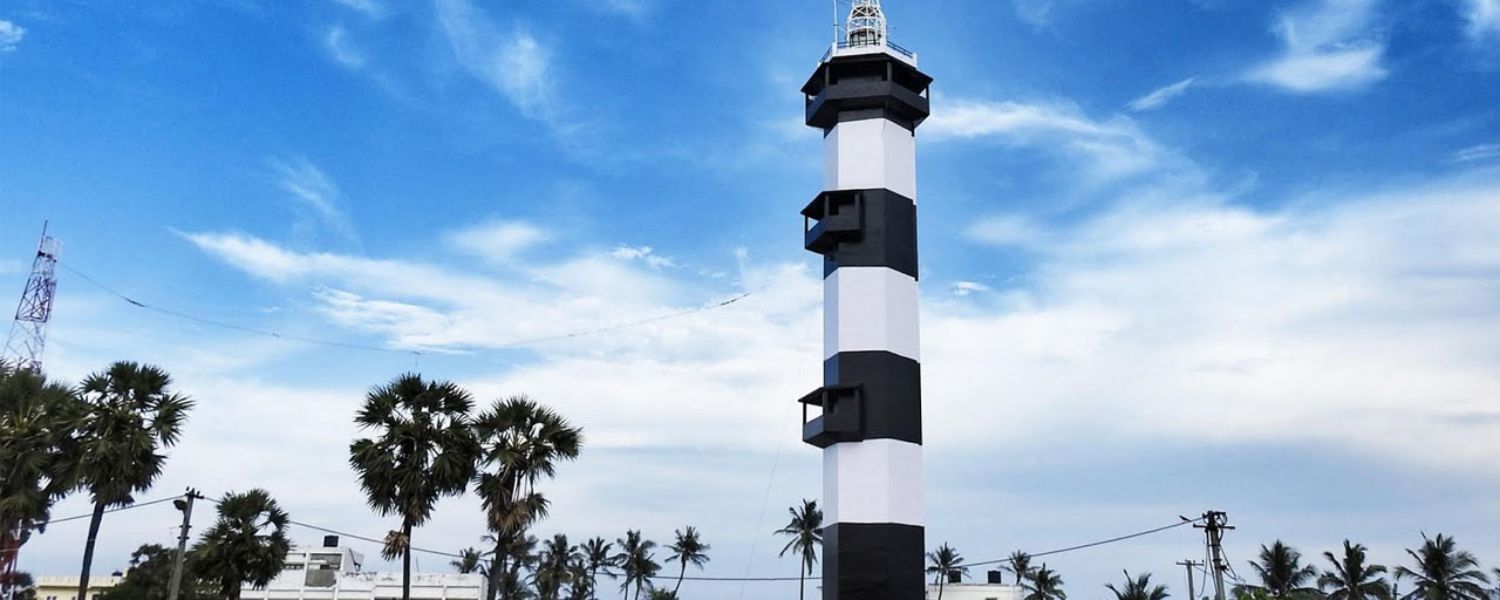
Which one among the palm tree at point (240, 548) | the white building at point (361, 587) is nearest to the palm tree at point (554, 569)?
the white building at point (361, 587)

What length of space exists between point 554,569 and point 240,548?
2734 inches

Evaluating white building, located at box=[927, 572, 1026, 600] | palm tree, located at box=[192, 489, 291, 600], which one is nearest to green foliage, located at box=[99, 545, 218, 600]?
palm tree, located at box=[192, 489, 291, 600]

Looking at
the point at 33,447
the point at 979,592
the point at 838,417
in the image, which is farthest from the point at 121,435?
the point at 979,592

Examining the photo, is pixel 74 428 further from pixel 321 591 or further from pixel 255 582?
pixel 321 591

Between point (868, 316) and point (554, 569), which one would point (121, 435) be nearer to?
point (868, 316)

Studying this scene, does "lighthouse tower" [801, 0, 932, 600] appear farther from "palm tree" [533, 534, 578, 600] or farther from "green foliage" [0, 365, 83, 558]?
"palm tree" [533, 534, 578, 600]

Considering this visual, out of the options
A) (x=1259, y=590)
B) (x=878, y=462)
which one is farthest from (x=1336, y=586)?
(x=878, y=462)

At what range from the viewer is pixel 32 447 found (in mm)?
43781

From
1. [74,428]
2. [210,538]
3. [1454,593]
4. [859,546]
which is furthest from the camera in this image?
[1454,593]

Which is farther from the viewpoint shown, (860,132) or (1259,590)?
(1259,590)

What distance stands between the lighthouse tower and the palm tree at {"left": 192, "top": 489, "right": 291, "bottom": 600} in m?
24.6

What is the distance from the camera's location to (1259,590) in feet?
180

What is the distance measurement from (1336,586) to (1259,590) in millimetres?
37895

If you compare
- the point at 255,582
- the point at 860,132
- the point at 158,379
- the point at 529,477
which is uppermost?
the point at 860,132
